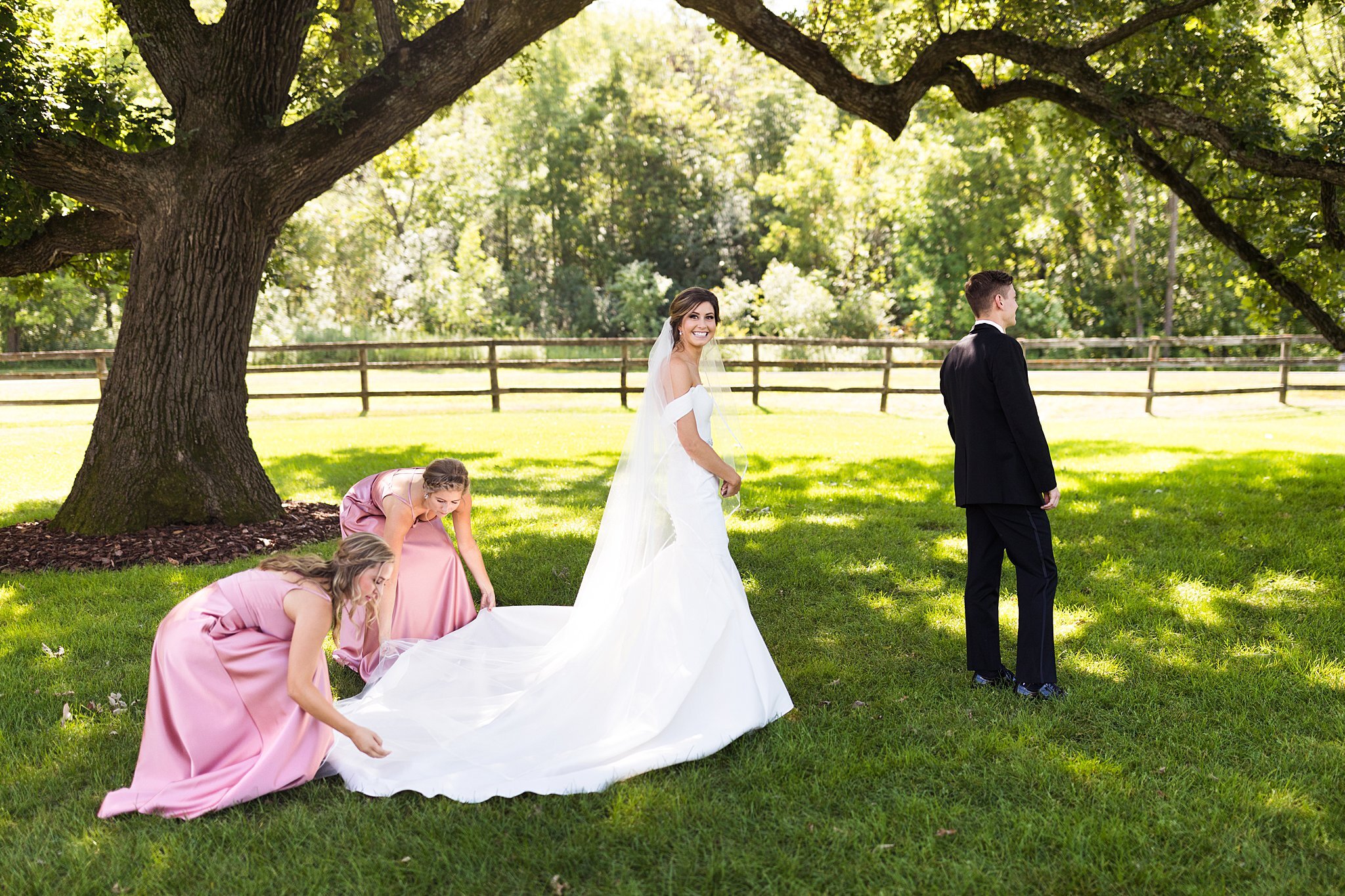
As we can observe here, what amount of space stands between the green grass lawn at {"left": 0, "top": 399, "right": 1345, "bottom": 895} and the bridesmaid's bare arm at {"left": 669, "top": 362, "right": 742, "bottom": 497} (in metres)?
1.23

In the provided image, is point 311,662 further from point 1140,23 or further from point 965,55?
point 1140,23

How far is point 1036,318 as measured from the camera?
1342 inches

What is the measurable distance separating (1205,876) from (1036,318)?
33.4 meters

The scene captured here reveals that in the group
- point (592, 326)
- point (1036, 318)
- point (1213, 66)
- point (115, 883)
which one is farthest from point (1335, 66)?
point (115, 883)

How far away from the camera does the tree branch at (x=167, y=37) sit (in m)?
7.84

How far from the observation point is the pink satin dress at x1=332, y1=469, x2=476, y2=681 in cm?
532

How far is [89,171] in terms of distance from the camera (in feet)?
24.9

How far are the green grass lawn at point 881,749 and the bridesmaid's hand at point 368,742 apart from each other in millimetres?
183

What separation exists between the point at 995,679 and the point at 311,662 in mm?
3389

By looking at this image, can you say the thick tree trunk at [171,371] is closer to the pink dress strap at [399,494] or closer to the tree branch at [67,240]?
the tree branch at [67,240]

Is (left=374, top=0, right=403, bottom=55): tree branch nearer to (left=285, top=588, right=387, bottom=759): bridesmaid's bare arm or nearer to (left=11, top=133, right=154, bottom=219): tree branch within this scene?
(left=11, top=133, right=154, bottom=219): tree branch

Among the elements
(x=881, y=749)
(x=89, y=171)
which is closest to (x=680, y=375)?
(x=881, y=749)

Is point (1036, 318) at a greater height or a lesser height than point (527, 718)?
greater

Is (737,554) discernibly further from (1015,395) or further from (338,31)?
(338,31)
